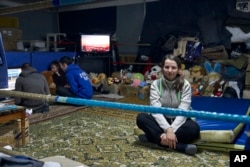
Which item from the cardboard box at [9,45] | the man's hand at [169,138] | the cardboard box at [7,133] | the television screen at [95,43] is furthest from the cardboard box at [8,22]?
the man's hand at [169,138]

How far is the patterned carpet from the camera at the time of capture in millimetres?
2314

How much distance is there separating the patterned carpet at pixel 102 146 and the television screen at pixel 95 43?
10.3 feet

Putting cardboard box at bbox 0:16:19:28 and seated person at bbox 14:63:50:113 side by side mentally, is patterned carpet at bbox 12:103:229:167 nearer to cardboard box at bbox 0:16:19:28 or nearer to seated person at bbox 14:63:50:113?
seated person at bbox 14:63:50:113

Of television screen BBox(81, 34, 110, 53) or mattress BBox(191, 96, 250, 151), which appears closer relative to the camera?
mattress BBox(191, 96, 250, 151)

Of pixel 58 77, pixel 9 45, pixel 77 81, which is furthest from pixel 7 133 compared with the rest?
pixel 9 45

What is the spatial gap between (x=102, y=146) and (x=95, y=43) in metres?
4.22

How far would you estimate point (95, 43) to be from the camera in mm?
6551

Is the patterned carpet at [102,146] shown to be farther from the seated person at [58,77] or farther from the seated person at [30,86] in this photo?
the seated person at [58,77]

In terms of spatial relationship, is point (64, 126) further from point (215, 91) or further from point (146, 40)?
point (146, 40)

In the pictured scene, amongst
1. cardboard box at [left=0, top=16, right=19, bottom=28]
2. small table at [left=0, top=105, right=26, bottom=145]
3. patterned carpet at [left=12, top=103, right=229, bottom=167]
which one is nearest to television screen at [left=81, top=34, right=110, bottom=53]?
cardboard box at [left=0, top=16, right=19, bottom=28]

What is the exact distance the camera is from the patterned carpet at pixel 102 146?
2.31 metres

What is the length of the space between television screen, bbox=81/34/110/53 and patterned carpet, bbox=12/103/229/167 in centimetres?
315

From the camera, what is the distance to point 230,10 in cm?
531

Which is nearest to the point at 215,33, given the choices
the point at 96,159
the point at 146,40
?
the point at 146,40
